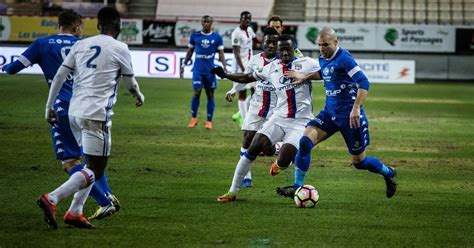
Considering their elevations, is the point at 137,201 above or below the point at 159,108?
above

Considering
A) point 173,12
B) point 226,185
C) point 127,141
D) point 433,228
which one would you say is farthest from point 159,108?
point 173,12

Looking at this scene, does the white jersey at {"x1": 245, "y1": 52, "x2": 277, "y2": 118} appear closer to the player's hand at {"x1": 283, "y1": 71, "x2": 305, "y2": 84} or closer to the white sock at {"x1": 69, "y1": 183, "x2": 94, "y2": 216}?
the player's hand at {"x1": 283, "y1": 71, "x2": 305, "y2": 84}

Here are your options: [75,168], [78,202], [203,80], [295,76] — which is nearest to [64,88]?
[75,168]

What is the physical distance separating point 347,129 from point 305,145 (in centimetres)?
55

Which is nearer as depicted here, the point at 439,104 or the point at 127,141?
the point at 127,141

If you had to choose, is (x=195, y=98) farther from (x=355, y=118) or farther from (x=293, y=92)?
(x=355, y=118)

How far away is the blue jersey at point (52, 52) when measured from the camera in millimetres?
10070

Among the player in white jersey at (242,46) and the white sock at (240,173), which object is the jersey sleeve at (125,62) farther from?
the player in white jersey at (242,46)

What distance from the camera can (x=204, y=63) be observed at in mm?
22078

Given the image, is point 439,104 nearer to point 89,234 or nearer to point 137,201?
point 137,201

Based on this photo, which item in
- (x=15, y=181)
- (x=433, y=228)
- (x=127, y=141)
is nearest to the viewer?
(x=433, y=228)

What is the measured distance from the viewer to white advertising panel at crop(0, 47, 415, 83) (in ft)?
117

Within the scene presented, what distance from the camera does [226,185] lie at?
1275 cm

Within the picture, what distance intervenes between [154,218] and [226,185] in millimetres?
2844
